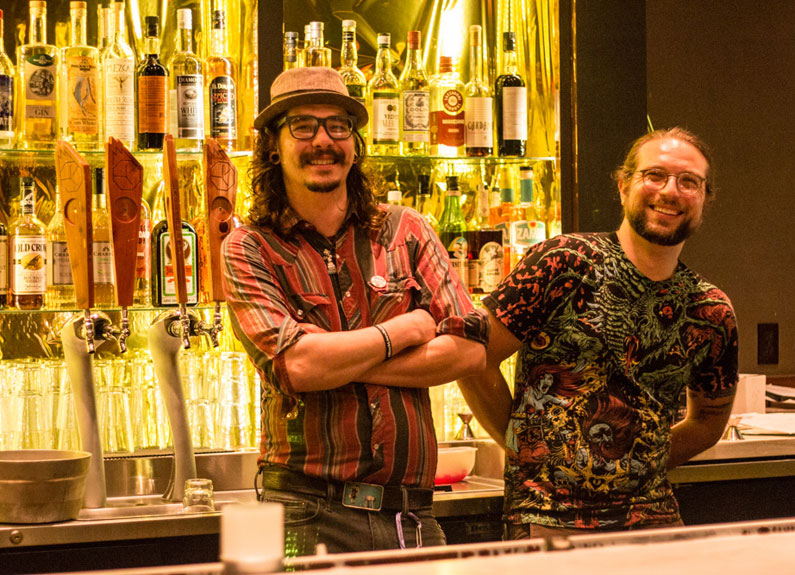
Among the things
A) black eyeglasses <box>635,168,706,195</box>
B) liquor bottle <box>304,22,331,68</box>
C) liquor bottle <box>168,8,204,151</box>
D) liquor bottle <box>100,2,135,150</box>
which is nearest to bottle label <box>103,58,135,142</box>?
liquor bottle <box>100,2,135,150</box>

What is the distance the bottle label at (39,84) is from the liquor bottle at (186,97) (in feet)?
1.03

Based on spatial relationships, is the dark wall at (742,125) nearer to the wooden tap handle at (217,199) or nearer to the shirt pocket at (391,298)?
the wooden tap handle at (217,199)

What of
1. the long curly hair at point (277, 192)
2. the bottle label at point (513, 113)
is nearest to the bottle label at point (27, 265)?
the long curly hair at point (277, 192)

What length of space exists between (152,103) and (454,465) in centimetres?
127

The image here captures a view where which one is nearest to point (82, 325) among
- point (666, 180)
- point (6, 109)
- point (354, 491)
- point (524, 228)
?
point (6, 109)

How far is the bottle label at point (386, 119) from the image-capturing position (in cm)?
297

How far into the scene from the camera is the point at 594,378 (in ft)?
7.42

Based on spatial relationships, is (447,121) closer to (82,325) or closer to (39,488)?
(82,325)

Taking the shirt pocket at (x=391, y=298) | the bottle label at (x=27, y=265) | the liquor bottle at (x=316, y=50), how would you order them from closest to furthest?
1. the shirt pocket at (x=391, y=298)
2. the bottle label at (x=27, y=265)
3. the liquor bottle at (x=316, y=50)

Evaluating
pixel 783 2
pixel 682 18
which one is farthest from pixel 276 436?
pixel 783 2

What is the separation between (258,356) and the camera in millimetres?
2043

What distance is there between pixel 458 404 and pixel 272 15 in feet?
4.19

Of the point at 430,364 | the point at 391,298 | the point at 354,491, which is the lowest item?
the point at 354,491

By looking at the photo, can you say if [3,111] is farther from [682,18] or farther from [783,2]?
[783,2]
